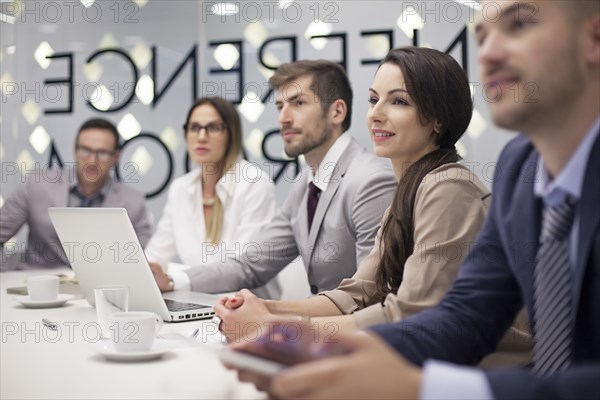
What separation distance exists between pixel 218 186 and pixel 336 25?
4.14ft

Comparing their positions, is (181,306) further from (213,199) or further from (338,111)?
(213,199)

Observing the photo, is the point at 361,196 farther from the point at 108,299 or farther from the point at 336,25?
the point at 336,25

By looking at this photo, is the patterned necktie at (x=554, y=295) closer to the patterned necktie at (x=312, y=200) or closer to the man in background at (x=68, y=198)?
the patterned necktie at (x=312, y=200)

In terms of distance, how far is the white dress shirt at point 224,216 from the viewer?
12.6 feet

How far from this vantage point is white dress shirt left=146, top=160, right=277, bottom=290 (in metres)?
3.85

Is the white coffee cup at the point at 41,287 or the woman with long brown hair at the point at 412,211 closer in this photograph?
the woman with long brown hair at the point at 412,211

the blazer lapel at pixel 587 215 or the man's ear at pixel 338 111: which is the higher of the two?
the man's ear at pixel 338 111

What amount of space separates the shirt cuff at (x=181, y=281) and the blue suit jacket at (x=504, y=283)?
147 centimetres

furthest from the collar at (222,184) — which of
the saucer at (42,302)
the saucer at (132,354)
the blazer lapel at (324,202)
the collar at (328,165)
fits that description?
the saucer at (132,354)

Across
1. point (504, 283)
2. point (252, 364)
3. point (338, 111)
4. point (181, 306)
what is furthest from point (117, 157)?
point (252, 364)

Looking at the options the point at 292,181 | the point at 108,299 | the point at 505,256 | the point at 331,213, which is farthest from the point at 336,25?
the point at 505,256

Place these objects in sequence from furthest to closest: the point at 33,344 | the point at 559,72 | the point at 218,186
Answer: the point at 218,186 < the point at 33,344 < the point at 559,72

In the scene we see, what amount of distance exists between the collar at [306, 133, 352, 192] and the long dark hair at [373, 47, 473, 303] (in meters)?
0.73

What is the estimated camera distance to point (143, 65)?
4.95 m
